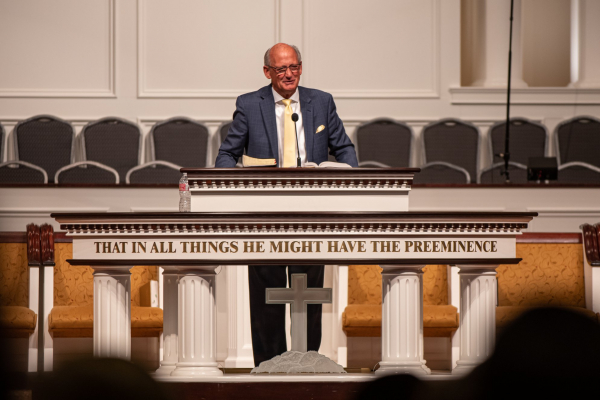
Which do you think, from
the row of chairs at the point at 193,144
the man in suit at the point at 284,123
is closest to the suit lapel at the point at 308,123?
the man in suit at the point at 284,123

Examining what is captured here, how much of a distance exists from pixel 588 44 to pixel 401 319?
5833 mm

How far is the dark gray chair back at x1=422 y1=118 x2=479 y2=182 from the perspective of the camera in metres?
6.96

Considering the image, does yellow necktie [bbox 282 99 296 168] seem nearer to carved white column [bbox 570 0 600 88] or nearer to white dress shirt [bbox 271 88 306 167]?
white dress shirt [bbox 271 88 306 167]

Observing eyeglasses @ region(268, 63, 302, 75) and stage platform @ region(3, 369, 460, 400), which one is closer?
stage platform @ region(3, 369, 460, 400)

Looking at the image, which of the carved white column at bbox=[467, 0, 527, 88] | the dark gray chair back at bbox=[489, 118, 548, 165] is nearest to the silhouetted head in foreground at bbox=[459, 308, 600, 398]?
the dark gray chair back at bbox=[489, 118, 548, 165]

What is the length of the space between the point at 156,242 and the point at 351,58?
5.09 metres

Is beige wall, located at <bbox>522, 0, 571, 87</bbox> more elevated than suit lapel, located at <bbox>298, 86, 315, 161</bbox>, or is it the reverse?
beige wall, located at <bbox>522, 0, 571, 87</bbox>

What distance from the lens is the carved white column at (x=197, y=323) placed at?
2979 mm

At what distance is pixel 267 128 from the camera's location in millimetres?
3465

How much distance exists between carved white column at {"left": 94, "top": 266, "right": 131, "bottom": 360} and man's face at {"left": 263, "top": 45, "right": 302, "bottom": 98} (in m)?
1.00

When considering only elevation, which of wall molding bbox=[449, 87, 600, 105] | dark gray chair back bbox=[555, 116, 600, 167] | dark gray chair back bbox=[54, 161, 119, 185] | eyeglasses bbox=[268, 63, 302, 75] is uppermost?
wall molding bbox=[449, 87, 600, 105]

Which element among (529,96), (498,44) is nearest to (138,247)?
(529,96)

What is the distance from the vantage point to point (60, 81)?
25.2ft

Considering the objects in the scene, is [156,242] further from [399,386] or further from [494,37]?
[494,37]
